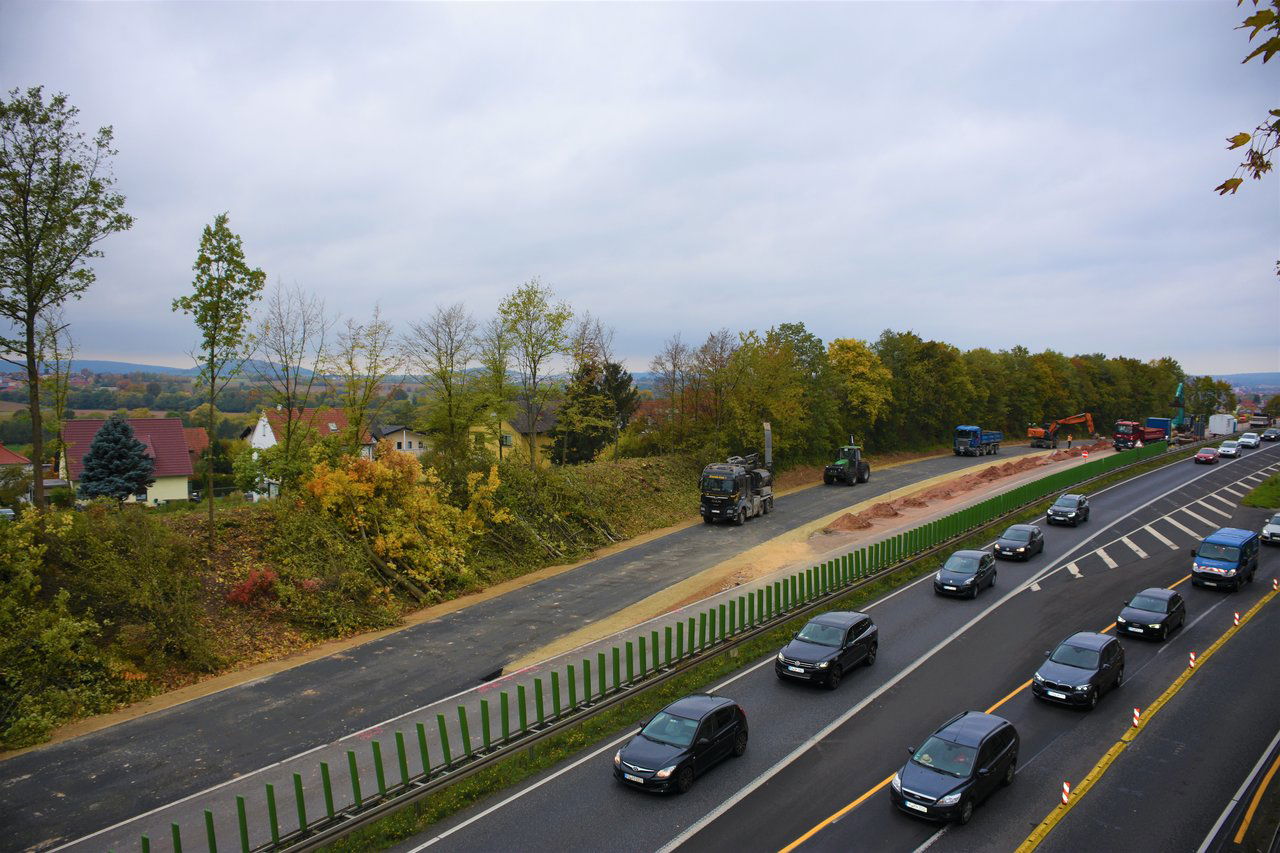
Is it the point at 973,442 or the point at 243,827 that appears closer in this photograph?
the point at 243,827

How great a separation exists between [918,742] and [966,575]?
1140cm

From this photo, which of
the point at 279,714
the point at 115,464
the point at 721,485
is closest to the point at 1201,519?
the point at 721,485

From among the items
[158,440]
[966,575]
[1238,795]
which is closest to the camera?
[1238,795]

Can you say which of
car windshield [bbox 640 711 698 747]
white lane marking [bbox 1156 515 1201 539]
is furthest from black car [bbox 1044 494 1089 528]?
car windshield [bbox 640 711 698 747]

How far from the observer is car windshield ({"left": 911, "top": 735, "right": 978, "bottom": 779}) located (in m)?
12.5

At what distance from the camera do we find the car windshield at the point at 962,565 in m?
25.4

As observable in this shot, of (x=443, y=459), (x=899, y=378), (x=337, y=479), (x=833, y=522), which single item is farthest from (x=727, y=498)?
(x=899, y=378)

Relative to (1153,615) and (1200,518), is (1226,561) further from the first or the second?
(1200,518)

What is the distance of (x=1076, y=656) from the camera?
17203mm

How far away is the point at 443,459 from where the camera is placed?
32719 millimetres

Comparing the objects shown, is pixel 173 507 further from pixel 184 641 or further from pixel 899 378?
pixel 899 378

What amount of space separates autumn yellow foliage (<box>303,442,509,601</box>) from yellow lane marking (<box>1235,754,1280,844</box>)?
22.5 m

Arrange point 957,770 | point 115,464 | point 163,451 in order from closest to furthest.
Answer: point 957,770 < point 115,464 < point 163,451

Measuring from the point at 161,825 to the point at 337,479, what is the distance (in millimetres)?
14641
